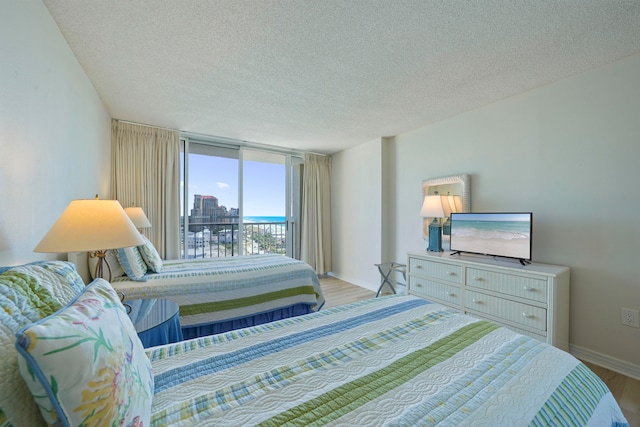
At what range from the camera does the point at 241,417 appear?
74cm

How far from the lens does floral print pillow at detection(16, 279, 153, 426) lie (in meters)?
0.51

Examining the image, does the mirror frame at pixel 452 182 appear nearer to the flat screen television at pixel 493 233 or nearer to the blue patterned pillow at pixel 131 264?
the flat screen television at pixel 493 233

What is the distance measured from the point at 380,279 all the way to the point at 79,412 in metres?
3.85

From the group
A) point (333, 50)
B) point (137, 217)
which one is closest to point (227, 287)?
point (137, 217)

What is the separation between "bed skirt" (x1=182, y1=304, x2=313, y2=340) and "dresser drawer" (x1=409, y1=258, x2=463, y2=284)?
127cm

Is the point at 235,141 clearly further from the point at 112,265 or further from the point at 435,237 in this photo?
the point at 435,237

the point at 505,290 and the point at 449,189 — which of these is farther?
the point at 449,189

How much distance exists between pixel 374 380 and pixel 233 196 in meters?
3.74

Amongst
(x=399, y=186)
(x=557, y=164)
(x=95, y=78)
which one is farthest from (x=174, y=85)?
(x=557, y=164)

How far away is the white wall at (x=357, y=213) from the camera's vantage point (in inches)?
161

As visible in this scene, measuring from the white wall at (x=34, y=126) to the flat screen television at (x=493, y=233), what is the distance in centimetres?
A: 330

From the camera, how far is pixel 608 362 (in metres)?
2.08

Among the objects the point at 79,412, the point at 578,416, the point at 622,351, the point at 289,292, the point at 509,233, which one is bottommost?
the point at 622,351

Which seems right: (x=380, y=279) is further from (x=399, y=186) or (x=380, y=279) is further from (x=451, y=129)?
(x=451, y=129)
